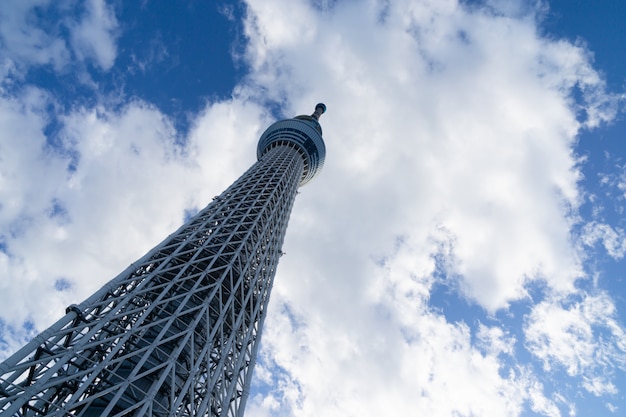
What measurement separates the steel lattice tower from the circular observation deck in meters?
28.9

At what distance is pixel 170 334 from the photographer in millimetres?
25156

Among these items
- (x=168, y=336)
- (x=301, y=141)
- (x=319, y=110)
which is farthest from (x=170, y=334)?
(x=319, y=110)

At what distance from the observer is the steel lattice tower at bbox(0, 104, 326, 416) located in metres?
18.8

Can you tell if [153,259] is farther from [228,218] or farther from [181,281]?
[228,218]

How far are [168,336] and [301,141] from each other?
1924 inches

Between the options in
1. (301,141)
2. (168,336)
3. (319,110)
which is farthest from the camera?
(319,110)

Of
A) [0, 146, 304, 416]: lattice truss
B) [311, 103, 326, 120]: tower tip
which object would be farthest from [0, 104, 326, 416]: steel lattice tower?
[311, 103, 326, 120]: tower tip

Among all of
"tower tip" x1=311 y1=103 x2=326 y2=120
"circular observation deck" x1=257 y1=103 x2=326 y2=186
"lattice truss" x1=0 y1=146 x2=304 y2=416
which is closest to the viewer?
"lattice truss" x1=0 y1=146 x2=304 y2=416

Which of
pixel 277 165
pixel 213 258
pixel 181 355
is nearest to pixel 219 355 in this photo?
pixel 181 355

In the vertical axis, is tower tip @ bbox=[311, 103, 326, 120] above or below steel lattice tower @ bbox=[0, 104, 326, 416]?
above

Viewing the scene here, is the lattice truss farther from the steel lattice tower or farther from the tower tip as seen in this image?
the tower tip

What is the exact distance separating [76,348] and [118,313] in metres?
4.07

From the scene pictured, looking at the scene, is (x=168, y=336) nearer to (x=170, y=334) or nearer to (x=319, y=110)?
(x=170, y=334)

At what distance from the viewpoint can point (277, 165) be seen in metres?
58.3
